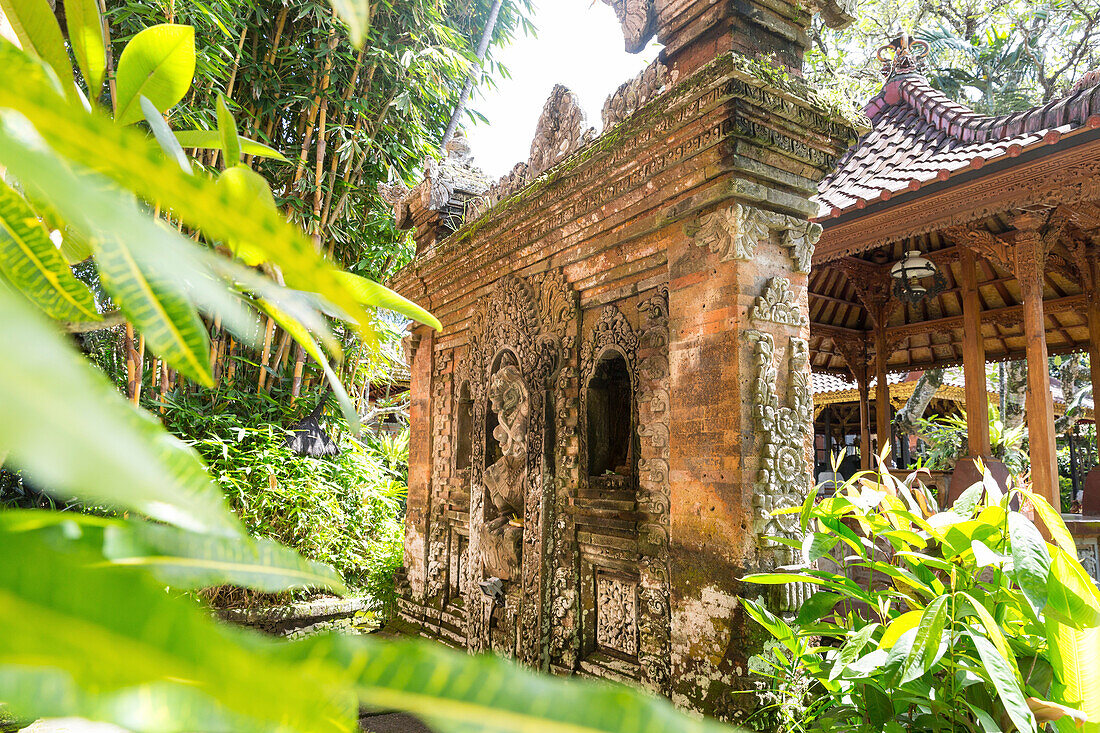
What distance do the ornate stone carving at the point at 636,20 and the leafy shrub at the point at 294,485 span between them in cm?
384

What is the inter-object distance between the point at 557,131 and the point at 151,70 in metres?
3.96

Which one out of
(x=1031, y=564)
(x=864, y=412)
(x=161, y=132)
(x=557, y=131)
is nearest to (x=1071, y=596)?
(x=1031, y=564)

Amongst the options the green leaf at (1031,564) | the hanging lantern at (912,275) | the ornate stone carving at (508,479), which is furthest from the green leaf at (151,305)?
the hanging lantern at (912,275)

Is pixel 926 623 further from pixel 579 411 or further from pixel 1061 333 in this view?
pixel 1061 333

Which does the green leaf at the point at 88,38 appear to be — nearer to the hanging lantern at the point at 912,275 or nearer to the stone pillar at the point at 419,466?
the stone pillar at the point at 419,466

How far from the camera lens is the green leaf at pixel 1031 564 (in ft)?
4.02

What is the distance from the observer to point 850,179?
4.93 meters

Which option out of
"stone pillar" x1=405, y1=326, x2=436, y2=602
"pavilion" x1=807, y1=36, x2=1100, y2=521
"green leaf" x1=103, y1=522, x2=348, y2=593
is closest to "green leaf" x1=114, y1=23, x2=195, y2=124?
"green leaf" x1=103, y1=522, x2=348, y2=593

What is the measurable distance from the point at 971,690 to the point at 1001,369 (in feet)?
37.4

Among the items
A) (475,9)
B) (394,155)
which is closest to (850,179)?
(394,155)

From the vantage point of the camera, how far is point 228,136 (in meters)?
0.67

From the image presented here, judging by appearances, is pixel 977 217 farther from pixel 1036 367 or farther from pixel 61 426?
pixel 61 426

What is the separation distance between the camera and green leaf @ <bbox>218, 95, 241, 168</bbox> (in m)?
0.65

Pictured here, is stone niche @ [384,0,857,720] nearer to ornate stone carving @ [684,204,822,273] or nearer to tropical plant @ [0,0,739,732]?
ornate stone carving @ [684,204,822,273]
